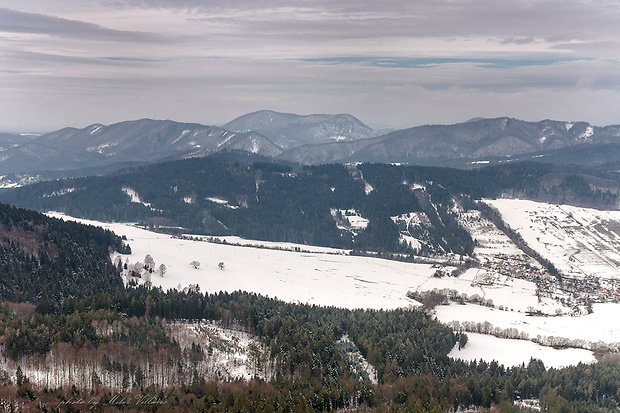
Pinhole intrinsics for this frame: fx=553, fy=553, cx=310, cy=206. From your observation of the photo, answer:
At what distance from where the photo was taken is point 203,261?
152m

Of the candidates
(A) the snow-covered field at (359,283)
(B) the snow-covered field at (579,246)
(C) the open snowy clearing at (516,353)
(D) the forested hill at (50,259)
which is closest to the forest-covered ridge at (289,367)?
(C) the open snowy clearing at (516,353)

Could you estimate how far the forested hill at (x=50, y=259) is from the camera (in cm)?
10750

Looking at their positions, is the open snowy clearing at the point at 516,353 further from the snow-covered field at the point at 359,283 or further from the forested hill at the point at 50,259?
the forested hill at the point at 50,259

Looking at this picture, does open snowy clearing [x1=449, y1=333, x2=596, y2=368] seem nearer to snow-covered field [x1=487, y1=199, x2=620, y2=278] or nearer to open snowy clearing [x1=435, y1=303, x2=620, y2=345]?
open snowy clearing [x1=435, y1=303, x2=620, y2=345]

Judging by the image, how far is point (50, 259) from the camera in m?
122

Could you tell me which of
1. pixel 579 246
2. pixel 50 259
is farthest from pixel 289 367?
pixel 579 246

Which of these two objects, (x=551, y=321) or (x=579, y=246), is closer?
(x=551, y=321)

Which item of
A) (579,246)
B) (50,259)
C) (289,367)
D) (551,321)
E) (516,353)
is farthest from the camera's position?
(579,246)

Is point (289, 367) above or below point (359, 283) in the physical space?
below

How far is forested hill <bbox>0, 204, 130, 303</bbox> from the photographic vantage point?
10750 centimetres

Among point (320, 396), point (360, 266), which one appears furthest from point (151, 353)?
point (360, 266)

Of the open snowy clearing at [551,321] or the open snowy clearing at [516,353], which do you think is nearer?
the open snowy clearing at [516,353]

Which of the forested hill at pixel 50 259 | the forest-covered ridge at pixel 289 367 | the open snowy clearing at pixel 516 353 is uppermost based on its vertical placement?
the forested hill at pixel 50 259

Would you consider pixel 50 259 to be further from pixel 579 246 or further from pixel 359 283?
pixel 579 246
